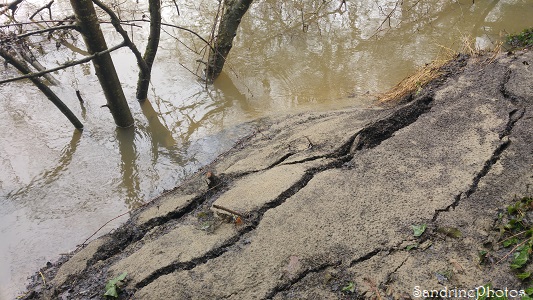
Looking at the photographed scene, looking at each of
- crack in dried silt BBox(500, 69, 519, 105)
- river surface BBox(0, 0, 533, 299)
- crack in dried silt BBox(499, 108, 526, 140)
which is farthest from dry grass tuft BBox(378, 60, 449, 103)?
crack in dried silt BBox(499, 108, 526, 140)

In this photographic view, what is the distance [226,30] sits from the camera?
5332 mm

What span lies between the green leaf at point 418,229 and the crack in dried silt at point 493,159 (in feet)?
0.26

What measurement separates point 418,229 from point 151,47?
3810 millimetres

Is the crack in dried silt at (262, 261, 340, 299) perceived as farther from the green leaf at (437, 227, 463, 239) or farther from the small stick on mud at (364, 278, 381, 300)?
the green leaf at (437, 227, 463, 239)

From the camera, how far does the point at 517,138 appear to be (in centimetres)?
274

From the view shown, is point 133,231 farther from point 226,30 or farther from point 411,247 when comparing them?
point 226,30

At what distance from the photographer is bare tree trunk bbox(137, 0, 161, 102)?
14.8ft

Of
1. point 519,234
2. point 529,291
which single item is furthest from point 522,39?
point 529,291

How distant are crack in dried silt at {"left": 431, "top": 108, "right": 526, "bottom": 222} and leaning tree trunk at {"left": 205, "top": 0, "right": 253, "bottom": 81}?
3.40 m

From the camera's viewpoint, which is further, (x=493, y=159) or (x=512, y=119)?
(x=512, y=119)

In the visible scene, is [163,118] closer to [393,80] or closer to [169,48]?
[169,48]

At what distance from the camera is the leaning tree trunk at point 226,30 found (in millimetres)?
5234

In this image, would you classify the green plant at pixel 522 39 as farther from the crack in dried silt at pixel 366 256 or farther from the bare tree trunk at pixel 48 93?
the bare tree trunk at pixel 48 93

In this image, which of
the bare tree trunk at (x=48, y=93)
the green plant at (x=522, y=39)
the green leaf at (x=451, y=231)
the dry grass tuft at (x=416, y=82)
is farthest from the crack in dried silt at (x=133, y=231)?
the green plant at (x=522, y=39)
